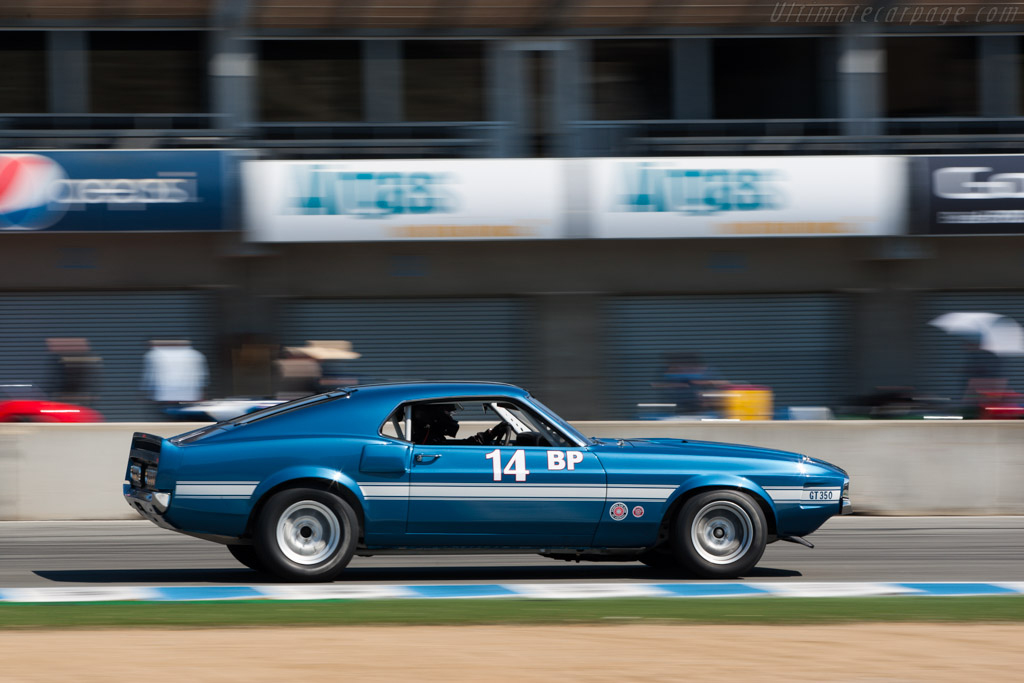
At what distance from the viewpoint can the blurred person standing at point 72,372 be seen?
58.5 ft

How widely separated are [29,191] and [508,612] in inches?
538

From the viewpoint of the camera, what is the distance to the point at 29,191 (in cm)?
1883

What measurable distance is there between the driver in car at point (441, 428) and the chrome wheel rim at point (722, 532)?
1.41 meters

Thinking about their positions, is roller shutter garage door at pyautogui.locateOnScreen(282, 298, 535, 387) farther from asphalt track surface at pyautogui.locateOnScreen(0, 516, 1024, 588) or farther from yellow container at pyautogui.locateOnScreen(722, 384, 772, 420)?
asphalt track surface at pyautogui.locateOnScreen(0, 516, 1024, 588)

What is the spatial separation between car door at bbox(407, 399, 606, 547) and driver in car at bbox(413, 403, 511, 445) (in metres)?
0.12

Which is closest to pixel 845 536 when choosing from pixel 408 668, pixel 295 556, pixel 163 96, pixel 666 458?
pixel 666 458

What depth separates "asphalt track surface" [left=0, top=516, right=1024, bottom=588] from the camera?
916 cm

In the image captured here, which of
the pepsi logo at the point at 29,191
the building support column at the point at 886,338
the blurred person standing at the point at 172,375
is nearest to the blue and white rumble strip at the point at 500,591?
the blurred person standing at the point at 172,375

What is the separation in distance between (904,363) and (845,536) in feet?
30.1

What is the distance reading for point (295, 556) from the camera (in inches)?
337

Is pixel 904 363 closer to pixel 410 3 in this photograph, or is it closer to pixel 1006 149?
pixel 1006 149

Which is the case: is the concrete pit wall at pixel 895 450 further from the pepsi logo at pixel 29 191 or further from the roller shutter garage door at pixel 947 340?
the roller shutter garage door at pixel 947 340

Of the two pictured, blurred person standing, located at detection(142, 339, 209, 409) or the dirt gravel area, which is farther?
blurred person standing, located at detection(142, 339, 209, 409)

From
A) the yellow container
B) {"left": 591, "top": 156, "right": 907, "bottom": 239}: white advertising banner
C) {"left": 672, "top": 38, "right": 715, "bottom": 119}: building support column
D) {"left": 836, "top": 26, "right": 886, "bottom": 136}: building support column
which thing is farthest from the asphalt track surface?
{"left": 672, "top": 38, "right": 715, "bottom": 119}: building support column
